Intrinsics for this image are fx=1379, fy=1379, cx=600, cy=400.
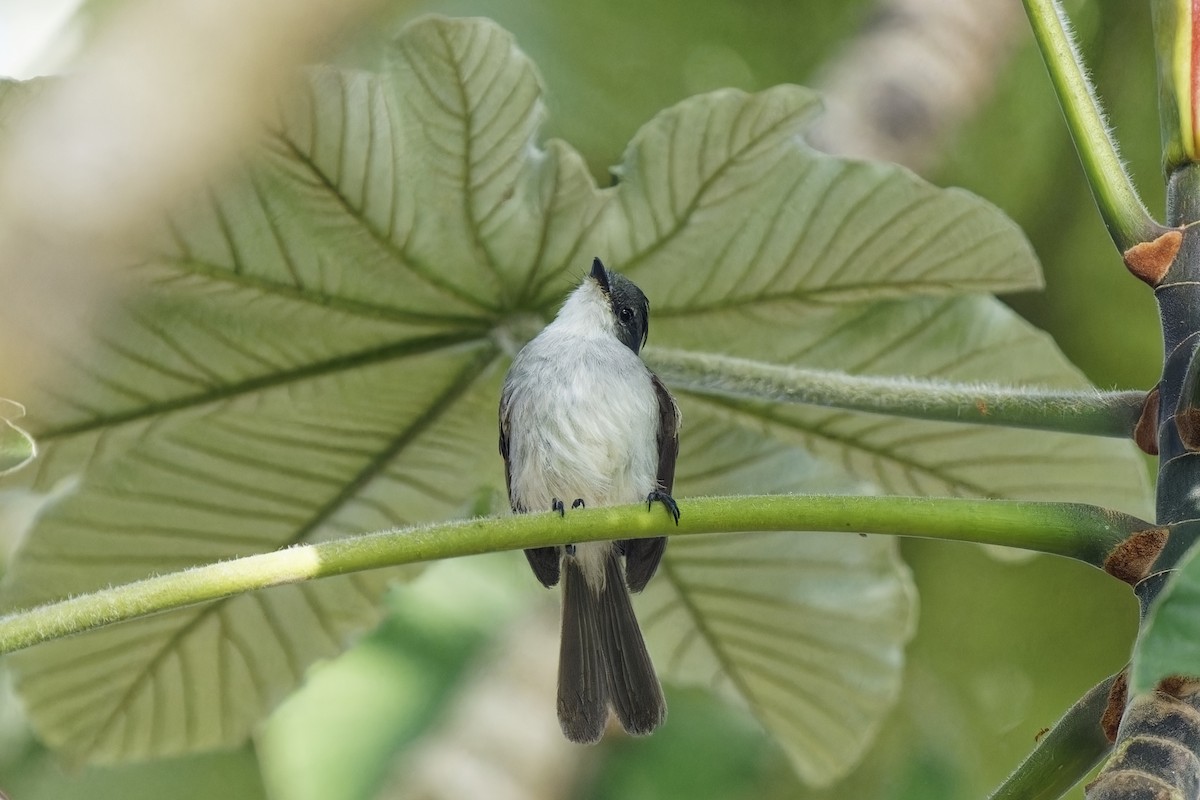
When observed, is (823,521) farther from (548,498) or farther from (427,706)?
(427,706)

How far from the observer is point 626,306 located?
1671mm

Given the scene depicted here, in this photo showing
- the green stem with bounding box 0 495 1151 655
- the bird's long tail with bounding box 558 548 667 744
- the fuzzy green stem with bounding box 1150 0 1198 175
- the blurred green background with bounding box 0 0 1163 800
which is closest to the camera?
the green stem with bounding box 0 495 1151 655

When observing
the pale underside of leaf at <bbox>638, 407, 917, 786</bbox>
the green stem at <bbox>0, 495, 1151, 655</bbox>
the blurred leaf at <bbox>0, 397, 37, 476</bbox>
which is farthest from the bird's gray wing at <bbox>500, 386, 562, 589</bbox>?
the blurred leaf at <bbox>0, 397, 37, 476</bbox>

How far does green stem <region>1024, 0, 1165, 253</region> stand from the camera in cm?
118

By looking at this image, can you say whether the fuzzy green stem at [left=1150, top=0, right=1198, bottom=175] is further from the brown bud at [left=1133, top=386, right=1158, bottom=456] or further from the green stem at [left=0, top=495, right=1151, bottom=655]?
the green stem at [left=0, top=495, right=1151, bottom=655]

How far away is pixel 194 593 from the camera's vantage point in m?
0.93

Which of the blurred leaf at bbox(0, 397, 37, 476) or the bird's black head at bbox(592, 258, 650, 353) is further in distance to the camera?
the bird's black head at bbox(592, 258, 650, 353)

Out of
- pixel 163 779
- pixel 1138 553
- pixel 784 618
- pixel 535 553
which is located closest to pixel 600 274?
pixel 535 553

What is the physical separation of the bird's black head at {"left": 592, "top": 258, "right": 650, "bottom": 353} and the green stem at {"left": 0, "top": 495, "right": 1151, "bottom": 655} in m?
0.61

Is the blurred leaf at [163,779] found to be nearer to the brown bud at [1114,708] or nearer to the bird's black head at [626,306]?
the bird's black head at [626,306]

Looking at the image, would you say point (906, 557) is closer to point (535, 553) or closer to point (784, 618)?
point (784, 618)

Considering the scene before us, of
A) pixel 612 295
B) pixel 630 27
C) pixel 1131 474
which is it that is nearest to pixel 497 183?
pixel 612 295

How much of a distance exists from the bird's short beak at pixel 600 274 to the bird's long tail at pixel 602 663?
396 mm

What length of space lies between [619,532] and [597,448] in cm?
75
